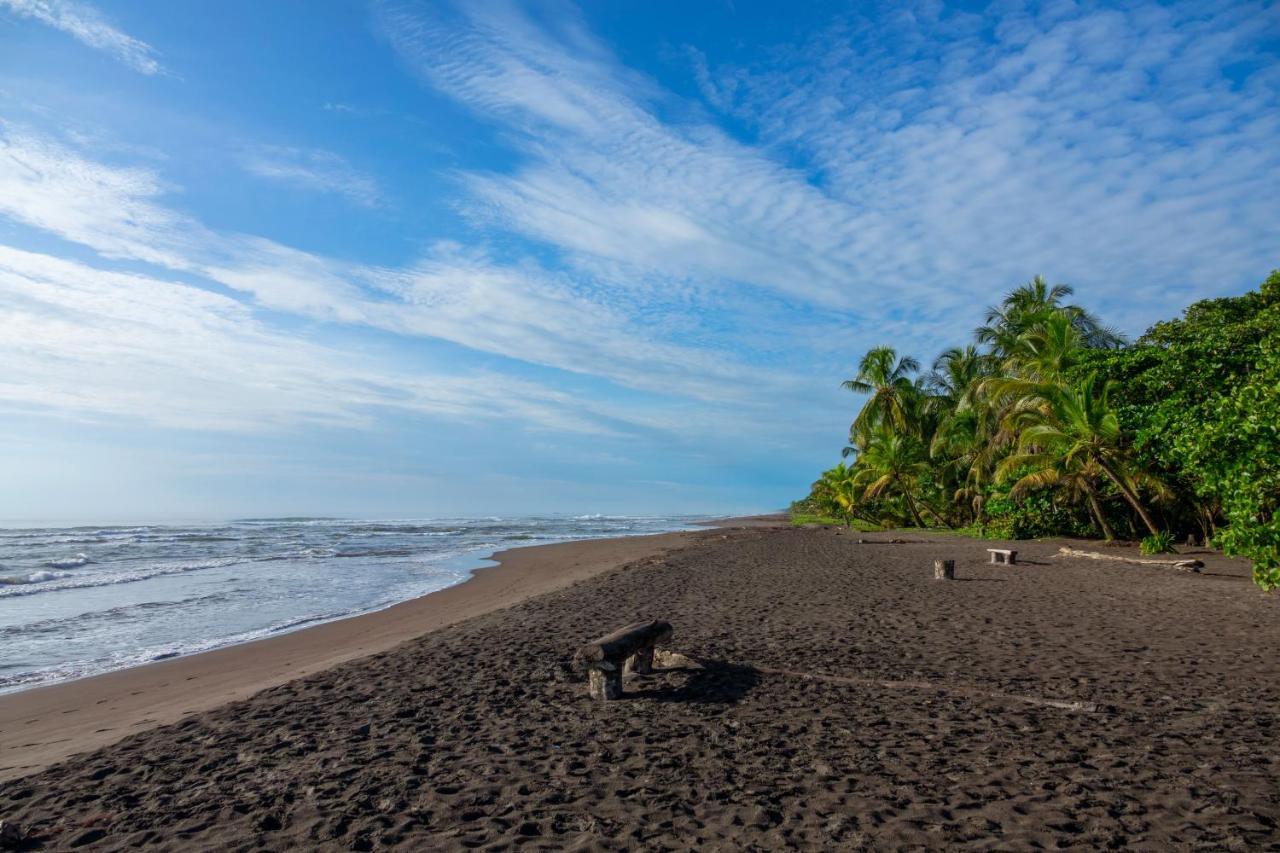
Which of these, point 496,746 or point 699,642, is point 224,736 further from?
point 699,642

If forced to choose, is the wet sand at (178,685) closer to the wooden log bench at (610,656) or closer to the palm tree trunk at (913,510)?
the wooden log bench at (610,656)

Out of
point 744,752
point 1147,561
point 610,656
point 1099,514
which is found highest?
point 1099,514

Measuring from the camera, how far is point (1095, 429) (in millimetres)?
17984

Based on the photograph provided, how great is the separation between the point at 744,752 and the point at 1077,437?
17.3 metres

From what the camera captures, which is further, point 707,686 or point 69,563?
point 69,563

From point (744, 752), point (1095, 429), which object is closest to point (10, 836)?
point (744, 752)

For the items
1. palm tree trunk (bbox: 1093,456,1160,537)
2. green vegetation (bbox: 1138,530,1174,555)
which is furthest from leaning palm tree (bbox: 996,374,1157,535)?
green vegetation (bbox: 1138,530,1174,555)

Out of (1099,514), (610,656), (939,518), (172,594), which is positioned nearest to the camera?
(610,656)

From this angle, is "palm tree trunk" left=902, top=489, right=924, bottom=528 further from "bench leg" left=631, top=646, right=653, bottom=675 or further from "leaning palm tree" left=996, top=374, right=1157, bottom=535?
"bench leg" left=631, top=646, right=653, bottom=675

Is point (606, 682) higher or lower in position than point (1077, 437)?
lower

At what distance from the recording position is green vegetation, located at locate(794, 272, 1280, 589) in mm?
8727

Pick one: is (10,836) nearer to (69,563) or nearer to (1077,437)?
(1077,437)

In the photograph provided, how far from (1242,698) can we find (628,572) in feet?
43.9

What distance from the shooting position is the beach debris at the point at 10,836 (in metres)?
3.79
